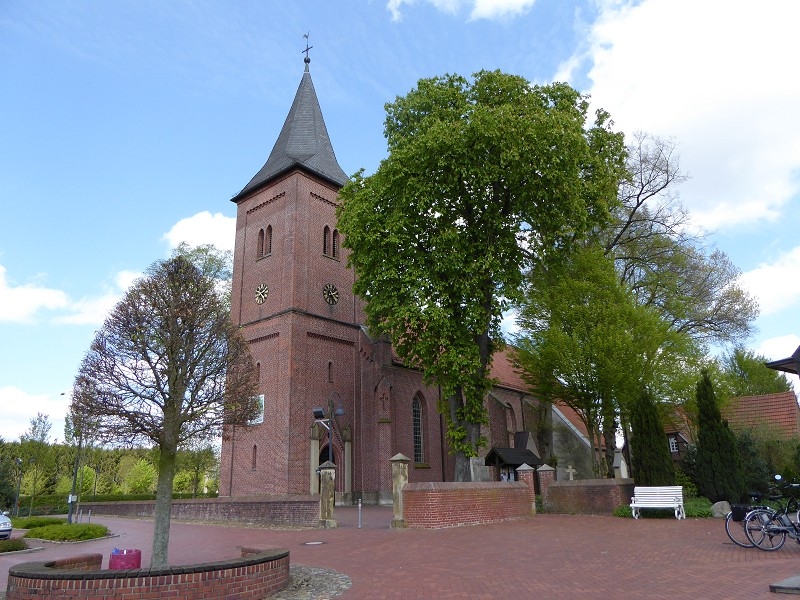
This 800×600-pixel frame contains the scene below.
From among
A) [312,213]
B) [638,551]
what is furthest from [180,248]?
[638,551]

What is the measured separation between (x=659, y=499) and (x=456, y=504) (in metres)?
6.26

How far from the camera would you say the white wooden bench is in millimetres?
16984

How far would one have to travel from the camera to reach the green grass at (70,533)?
57.4 feet

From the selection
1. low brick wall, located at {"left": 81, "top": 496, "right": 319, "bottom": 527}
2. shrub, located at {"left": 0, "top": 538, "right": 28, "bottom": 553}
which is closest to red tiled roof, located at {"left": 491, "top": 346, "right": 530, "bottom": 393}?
low brick wall, located at {"left": 81, "top": 496, "right": 319, "bottom": 527}

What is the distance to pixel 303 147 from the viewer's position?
31094mm

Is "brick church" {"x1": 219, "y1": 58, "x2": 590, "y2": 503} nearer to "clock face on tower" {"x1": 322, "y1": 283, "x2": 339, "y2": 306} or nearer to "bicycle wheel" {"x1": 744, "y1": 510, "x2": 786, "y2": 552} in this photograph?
"clock face on tower" {"x1": 322, "y1": 283, "x2": 339, "y2": 306}

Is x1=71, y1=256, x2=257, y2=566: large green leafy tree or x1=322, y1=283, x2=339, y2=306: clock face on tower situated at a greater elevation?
x1=322, y1=283, x2=339, y2=306: clock face on tower

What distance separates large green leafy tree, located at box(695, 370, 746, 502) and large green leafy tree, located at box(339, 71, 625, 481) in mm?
7166

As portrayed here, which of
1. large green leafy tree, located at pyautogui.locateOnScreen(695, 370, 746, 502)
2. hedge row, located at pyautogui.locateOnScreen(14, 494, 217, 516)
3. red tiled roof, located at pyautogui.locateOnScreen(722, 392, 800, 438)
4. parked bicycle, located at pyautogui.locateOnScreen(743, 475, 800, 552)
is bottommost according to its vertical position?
hedge row, located at pyautogui.locateOnScreen(14, 494, 217, 516)

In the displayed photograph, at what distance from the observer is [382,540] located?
43.8 feet

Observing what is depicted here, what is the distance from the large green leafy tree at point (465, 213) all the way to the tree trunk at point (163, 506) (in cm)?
1116

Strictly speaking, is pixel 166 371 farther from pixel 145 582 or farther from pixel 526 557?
pixel 526 557

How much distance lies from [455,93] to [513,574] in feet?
59.1

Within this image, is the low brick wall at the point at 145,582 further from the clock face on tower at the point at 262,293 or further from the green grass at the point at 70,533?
the clock face on tower at the point at 262,293
